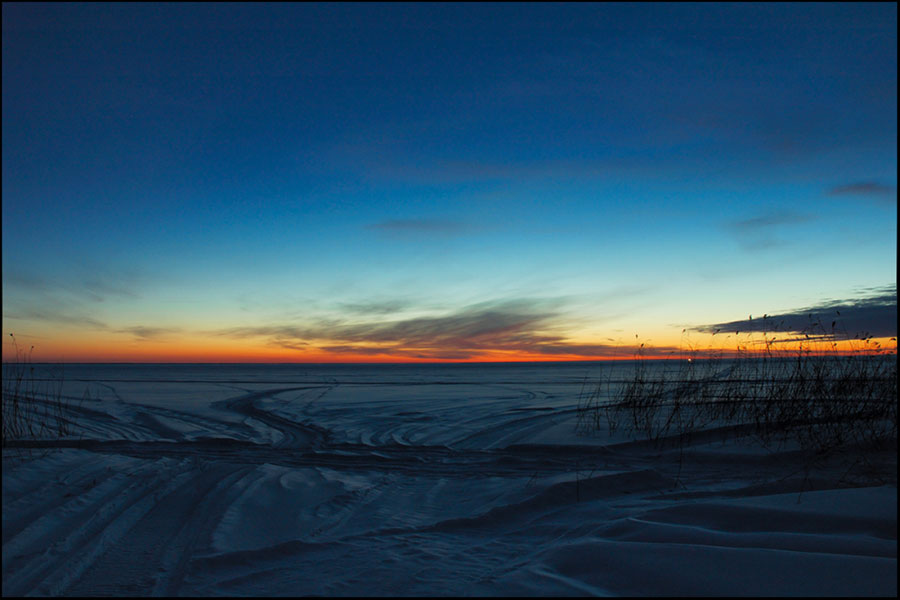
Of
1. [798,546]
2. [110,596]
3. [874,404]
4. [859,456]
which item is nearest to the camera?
[110,596]

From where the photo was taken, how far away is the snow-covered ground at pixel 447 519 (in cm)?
273

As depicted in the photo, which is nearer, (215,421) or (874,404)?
(874,404)

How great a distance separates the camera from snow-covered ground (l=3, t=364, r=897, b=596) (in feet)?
8.96

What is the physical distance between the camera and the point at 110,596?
8.87ft

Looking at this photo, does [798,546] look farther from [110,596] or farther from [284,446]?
[284,446]

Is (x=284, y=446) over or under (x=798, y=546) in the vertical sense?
under

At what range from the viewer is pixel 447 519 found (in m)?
3.95

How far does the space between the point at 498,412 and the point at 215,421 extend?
534 cm

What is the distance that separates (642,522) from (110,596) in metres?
3.11

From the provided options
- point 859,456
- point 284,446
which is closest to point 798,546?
point 859,456

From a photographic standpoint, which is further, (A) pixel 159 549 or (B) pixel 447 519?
(B) pixel 447 519

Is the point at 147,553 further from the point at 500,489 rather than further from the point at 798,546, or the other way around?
the point at 798,546

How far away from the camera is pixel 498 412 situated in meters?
10.4

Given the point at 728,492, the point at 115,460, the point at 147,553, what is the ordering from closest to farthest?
the point at 147,553 → the point at 728,492 → the point at 115,460
